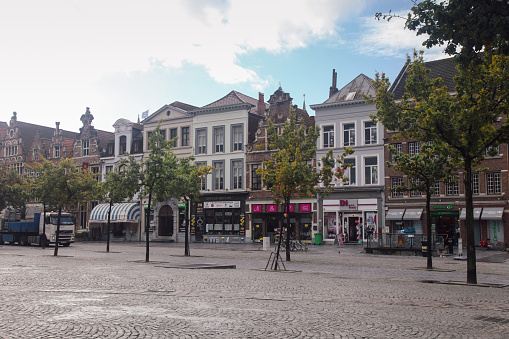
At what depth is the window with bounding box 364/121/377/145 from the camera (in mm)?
46438

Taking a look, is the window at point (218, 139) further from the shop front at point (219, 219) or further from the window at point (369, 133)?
the window at point (369, 133)

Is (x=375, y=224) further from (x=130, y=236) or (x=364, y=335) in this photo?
(x=364, y=335)

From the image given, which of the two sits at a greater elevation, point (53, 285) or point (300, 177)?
point (300, 177)

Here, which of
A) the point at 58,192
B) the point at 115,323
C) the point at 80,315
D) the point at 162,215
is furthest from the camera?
the point at 162,215

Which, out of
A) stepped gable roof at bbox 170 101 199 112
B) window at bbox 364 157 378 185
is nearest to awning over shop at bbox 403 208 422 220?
window at bbox 364 157 378 185

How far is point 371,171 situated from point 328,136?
5.49m

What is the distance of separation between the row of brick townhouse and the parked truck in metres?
5.30

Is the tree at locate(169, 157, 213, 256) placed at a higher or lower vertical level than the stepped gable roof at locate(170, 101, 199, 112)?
lower

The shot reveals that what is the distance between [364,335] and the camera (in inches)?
314

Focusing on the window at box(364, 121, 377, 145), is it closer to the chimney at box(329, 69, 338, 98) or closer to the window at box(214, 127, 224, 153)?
the chimney at box(329, 69, 338, 98)

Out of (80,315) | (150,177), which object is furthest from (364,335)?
(150,177)

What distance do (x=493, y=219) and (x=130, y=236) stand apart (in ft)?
127

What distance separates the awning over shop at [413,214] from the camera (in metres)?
42.8

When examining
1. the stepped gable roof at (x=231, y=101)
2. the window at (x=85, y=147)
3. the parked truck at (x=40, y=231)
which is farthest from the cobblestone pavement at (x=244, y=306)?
the window at (x=85, y=147)
